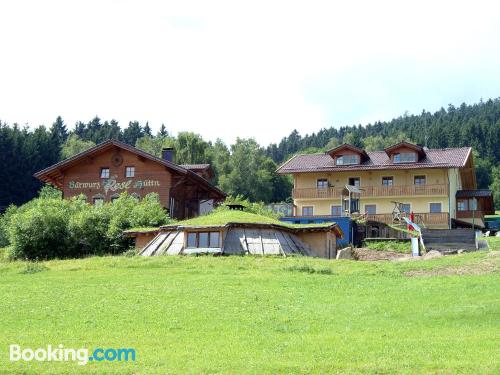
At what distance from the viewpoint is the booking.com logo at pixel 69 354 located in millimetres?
14055

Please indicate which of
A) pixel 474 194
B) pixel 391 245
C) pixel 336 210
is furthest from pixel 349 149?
pixel 391 245

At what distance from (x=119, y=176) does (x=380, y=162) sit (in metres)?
21.7

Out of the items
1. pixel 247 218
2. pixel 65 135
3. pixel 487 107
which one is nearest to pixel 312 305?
pixel 247 218

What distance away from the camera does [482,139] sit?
13725cm

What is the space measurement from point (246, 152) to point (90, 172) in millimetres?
47490

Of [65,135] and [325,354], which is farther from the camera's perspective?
[65,135]

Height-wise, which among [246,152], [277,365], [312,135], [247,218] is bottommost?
[277,365]

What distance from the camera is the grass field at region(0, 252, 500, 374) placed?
1354 cm

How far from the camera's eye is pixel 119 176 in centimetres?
5541

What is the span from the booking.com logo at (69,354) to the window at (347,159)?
47.9 m

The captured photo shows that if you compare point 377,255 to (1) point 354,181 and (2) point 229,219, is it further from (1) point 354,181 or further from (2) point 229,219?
(1) point 354,181

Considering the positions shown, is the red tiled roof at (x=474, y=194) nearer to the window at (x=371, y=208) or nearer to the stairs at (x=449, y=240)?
the window at (x=371, y=208)

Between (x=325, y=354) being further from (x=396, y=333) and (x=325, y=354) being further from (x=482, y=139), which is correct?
(x=482, y=139)

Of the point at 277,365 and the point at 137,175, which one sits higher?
the point at 137,175
